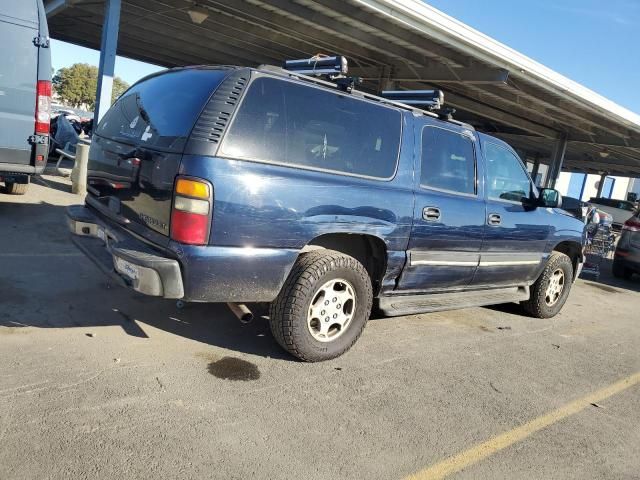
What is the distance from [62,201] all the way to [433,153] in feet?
20.6

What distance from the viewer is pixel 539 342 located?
5223 millimetres

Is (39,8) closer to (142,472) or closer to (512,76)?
(142,472)

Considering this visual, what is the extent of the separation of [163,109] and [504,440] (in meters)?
2.99

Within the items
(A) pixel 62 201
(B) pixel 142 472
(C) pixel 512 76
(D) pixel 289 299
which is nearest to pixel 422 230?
(D) pixel 289 299

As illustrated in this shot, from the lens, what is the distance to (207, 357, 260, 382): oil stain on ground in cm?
348

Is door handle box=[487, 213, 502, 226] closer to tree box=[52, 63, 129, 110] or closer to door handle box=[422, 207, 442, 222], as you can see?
door handle box=[422, 207, 442, 222]

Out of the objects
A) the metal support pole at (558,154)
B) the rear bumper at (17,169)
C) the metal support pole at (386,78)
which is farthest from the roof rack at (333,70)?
the metal support pole at (558,154)

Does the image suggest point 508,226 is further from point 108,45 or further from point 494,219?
point 108,45

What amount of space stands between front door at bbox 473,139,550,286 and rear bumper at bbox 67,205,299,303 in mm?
2270

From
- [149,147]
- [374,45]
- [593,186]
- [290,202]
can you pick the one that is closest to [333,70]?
[290,202]

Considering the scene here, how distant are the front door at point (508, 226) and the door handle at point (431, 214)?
735 millimetres

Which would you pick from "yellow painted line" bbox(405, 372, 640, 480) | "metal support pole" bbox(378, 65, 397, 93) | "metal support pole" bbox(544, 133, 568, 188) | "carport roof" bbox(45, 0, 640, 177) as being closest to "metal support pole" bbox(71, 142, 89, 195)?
"carport roof" bbox(45, 0, 640, 177)

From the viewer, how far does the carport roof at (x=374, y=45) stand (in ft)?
34.0

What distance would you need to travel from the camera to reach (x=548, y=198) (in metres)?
→ 5.48
